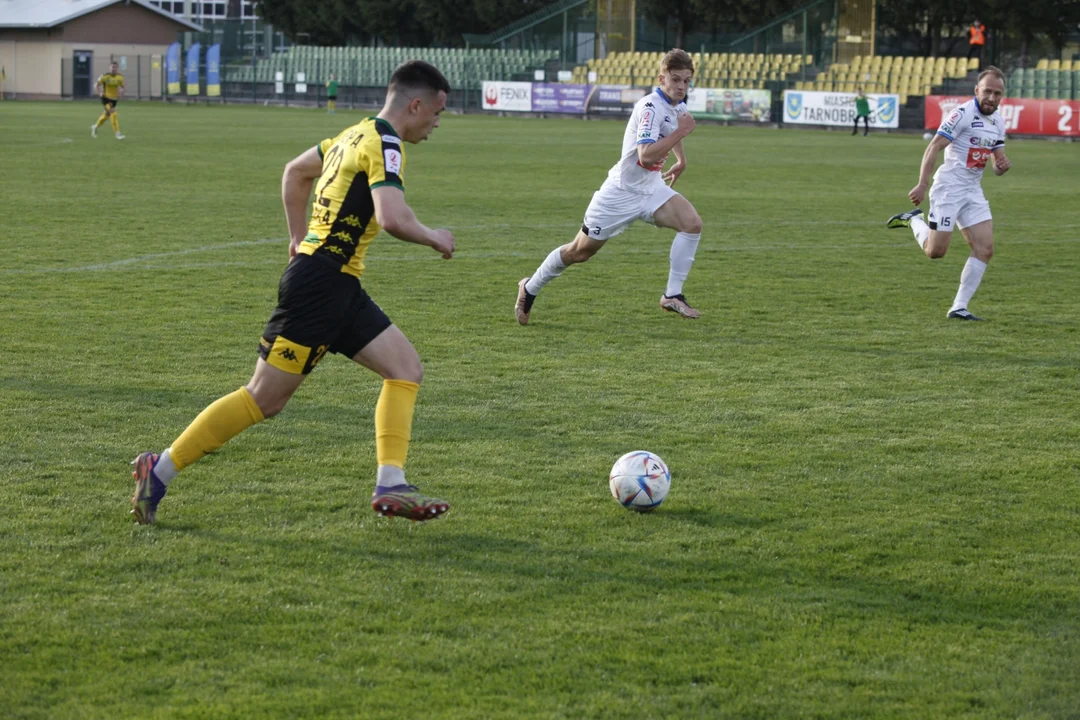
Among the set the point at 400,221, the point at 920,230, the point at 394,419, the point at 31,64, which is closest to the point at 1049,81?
the point at 920,230

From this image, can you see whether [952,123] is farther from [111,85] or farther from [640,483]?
[111,85]

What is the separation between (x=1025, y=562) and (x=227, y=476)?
10.3 ft

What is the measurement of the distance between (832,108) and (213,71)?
3352 cm

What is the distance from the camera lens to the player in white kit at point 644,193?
946cm

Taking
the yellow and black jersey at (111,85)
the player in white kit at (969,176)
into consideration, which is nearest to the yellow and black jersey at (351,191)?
the player in white kit at (969,176)

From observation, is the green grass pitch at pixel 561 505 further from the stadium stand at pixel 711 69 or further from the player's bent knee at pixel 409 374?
the stadium stand at pixel 711 69

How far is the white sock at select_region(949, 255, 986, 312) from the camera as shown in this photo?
1002cm

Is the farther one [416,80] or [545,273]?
[545,273]

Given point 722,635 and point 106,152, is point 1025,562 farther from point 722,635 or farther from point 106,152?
point 106,152

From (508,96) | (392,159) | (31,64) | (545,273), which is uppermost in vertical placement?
(31,64)

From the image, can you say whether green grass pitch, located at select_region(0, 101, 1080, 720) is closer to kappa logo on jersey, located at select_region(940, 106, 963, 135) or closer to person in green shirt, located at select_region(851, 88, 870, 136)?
kappa logo on jersey, located at select_region(940, 106, 963, 135)

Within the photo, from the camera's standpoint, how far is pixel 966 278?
10055 mm

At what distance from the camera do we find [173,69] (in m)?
67.6

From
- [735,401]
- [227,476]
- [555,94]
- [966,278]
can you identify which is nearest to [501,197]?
[966,278]
